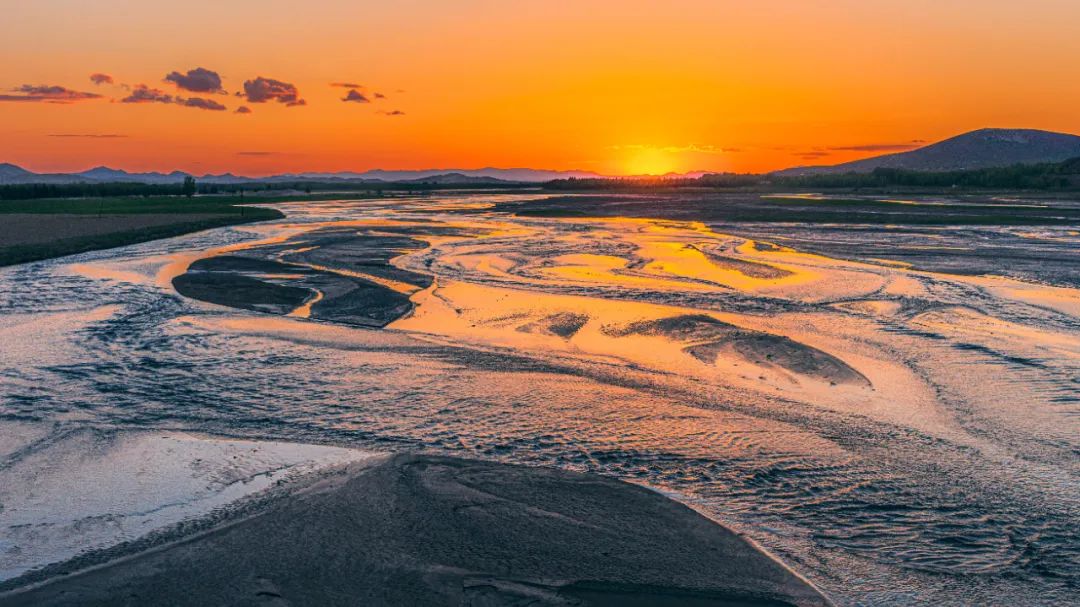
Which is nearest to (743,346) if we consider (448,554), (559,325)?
(559,325)

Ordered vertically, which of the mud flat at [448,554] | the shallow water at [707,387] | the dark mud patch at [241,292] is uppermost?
the dark mud patch at [241,292]

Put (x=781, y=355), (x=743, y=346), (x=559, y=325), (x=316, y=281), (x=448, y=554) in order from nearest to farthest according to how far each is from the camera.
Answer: (x=448, y=554) → (x=781, y=355) → (x=743, y=346) → (x=559, y=325) → (x=316, y=281)

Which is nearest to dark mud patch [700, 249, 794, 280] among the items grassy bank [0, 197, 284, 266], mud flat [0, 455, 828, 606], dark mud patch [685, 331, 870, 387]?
dark mud patch [685, 331, 870, 387]

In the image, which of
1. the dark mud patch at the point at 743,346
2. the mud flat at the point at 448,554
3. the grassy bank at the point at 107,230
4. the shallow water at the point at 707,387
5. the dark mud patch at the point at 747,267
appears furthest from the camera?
the grassy bank at the point at 107,230

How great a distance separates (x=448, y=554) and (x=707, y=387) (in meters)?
5.57

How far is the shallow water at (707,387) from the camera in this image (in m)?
6.51

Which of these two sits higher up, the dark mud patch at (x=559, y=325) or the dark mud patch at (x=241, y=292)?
the dark mud patch at (x=241, y=292)

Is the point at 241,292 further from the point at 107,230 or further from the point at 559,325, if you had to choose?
the point at 107,230

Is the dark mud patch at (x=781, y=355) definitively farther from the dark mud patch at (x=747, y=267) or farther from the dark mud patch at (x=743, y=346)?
the dark mud patch at (x=747, y=267)

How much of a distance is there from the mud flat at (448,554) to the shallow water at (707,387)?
576 mm

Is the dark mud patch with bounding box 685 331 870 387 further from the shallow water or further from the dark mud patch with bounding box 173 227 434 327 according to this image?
the dark mud patch with bounding box 173 227 434 327

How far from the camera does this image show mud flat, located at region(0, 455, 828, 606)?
5410 mm

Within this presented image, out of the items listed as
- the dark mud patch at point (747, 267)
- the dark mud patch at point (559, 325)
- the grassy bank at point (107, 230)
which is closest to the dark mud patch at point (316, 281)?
the dark mud patch at point (559, 325)

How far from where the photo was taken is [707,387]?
1056 centimetres
